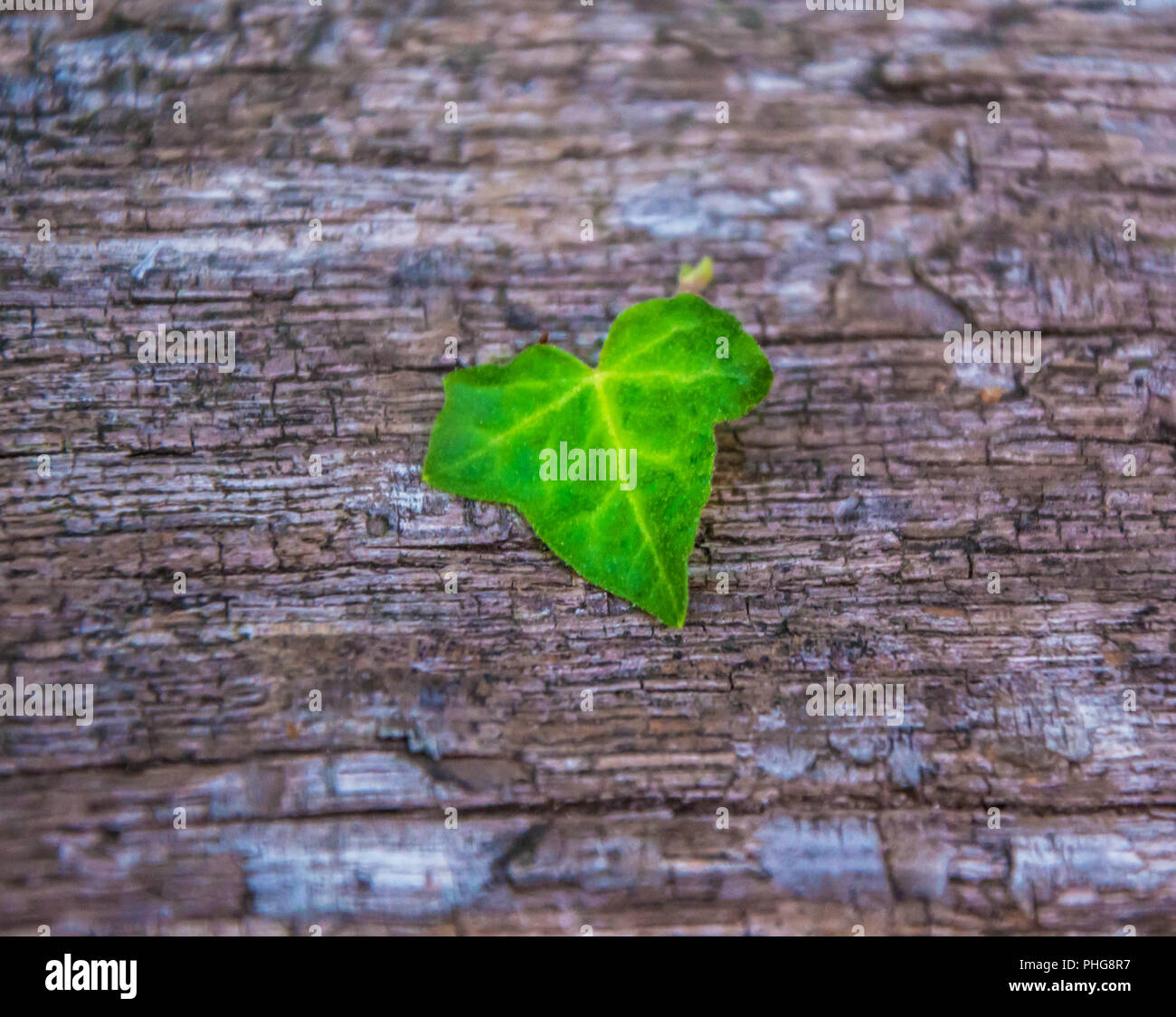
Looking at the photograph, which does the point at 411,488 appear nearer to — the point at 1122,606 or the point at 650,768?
the point at 650,768

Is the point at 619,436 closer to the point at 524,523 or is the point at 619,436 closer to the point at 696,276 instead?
the point at 524,523

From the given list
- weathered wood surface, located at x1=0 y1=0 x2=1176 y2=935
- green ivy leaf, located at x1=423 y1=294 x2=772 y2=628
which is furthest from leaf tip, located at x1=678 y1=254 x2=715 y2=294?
green ivy leaf, located at x1=423 y1=294 x2=772 y2=628

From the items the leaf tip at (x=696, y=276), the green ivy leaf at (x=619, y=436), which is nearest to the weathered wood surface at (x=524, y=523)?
the leaf tip at (x=696, y=276)

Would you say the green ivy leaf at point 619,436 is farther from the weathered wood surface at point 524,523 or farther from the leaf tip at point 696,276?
the leaf tip at point 696,276

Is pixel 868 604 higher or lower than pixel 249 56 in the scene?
lower

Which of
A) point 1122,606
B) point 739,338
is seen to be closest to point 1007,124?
point 739,338

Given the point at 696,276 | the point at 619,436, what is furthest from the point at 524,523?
the point at 696,276
